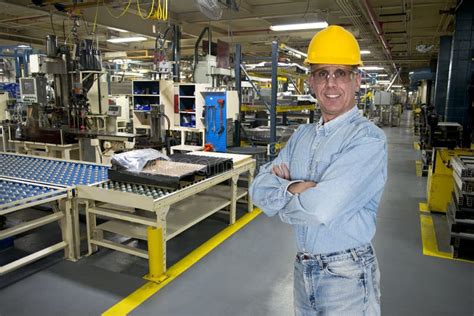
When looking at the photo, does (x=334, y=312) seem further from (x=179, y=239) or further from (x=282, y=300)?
(x=179, y=239)

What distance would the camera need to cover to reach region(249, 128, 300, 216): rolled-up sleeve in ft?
4.72

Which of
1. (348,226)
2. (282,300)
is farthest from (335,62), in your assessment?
(282,300)

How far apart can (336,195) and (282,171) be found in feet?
1.20

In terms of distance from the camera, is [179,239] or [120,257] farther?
[179,239]

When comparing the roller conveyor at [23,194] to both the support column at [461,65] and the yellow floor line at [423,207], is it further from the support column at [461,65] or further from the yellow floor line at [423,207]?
the support column at [461,65]

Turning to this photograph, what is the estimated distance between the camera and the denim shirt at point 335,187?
1.29 meters

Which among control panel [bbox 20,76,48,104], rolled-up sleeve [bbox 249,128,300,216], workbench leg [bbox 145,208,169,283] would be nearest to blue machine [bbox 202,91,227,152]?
control panel [bbox 20,76,48,104]

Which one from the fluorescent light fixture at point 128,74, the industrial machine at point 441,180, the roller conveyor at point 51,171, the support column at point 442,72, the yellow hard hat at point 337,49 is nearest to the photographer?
the yellow hard hat at point 337,49

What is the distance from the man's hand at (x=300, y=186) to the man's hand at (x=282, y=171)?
15cm

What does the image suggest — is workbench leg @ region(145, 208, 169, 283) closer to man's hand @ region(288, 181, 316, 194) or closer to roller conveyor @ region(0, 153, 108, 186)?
roller conveyor @ region(0, 153, 108, 186)

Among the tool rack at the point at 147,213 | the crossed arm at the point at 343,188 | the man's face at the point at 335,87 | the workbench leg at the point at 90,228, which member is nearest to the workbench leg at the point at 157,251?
the tool rack at the point at 147,213

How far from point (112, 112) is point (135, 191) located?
500cm

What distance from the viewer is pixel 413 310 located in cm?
269

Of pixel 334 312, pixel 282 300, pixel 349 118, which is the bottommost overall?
pixel 282 300
